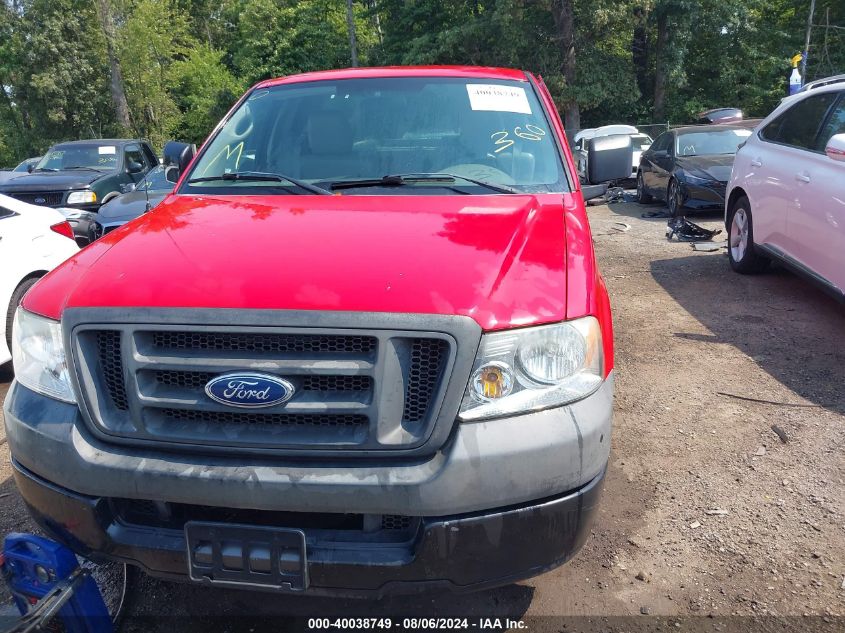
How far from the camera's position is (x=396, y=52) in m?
36.1

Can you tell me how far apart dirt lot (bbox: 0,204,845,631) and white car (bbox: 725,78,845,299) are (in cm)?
61

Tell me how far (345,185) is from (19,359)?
147 centimetres

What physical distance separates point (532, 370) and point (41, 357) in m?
1.54

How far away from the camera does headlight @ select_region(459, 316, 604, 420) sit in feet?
6.73

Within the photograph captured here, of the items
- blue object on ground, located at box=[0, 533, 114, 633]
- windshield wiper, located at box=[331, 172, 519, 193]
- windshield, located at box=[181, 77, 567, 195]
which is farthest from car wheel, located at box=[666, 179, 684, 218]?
blue object on ground, located at box=[0, 533, 114, 633]

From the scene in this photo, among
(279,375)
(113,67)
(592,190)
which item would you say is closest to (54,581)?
(279,375)

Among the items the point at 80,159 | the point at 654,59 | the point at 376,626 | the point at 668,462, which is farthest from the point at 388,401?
the point at 654,59

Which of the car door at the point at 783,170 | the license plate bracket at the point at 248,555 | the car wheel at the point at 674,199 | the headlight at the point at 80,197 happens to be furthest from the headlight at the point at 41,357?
the car wheel at the point at 674,199

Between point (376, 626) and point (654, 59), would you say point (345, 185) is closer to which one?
point (376, 626)

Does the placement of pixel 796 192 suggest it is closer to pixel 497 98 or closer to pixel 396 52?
pixel 497 98

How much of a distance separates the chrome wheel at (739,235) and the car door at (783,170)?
0.32 meters

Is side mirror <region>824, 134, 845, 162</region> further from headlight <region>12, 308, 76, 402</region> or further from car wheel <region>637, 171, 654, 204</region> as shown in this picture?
car wheel <region>637, 171, 654, 204</region>

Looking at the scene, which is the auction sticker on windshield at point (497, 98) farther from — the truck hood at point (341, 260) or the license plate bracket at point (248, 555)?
the license plate bracket at point (248, 555)

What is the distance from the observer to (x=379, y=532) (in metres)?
2.08
